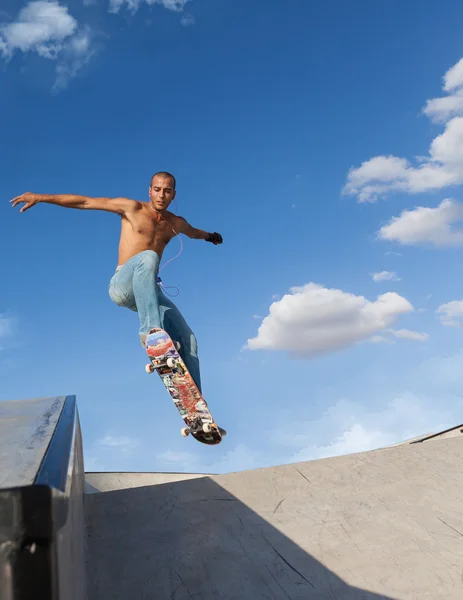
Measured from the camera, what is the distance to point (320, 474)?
368 cm

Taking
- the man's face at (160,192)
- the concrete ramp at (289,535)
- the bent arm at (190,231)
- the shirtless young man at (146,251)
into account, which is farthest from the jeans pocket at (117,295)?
the concrete ramp at (289,535)

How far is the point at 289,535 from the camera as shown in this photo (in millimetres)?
2893

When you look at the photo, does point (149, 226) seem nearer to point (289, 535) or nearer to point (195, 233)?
point (195, 233)

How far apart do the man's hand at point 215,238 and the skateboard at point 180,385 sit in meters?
1.99

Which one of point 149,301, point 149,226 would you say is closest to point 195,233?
point 149,226

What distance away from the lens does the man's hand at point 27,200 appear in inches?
227

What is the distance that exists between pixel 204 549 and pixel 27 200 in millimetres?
4469

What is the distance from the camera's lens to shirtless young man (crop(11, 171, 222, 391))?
5621mm

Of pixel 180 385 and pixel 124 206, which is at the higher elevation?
pixel 124 206

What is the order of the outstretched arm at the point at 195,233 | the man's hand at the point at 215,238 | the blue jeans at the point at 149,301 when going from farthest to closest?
the man's hand at the point at 215,238 → the outstretched arm at the point at 195,233 → the blue jeans at the point at 149,301

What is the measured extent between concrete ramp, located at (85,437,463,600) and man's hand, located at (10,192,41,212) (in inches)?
141

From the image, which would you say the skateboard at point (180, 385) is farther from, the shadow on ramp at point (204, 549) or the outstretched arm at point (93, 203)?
the shadow on ramp at point (204, 549)

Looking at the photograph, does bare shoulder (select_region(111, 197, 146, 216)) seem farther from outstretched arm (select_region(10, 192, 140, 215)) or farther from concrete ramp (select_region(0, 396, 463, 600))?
concrete ramp (select_region(0, 396, 463, 600))

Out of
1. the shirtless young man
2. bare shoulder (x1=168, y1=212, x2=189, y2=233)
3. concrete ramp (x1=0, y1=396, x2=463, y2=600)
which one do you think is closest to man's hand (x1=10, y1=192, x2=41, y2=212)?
the shirtless young man
